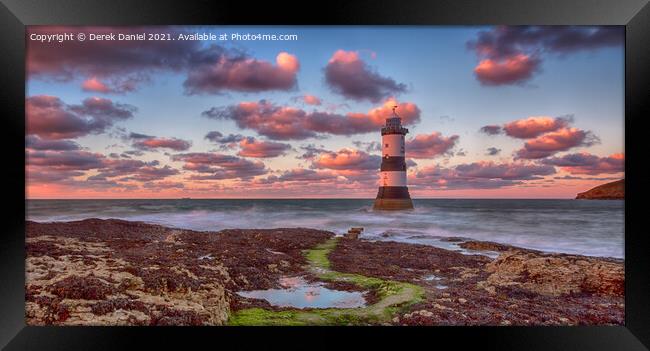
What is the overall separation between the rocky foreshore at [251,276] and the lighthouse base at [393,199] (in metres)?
0.94

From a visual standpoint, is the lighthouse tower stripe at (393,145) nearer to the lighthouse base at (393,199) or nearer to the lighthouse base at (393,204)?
the lighthouse base at (393,199)

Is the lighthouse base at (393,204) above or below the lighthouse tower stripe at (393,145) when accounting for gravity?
below

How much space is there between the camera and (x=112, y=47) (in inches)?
212

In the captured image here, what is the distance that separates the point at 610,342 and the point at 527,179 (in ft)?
8.95

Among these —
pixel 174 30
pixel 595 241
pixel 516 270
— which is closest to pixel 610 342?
pixel 516 270

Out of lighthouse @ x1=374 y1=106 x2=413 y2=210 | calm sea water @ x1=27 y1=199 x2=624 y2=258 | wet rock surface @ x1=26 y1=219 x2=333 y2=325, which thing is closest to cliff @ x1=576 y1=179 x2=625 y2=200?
calm sea water @ x1=27 y1=199 x2=624 y2=258

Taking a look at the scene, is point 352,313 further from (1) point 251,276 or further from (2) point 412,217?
(2) point 412,217

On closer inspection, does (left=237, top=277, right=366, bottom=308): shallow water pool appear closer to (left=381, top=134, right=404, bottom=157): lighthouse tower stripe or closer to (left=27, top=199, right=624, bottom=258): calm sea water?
(left=27, top=199, right=624, bottom=258): calm sea water

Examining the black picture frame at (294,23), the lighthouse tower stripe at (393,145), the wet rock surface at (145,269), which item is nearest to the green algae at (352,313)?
the black picture frame at (294,23)

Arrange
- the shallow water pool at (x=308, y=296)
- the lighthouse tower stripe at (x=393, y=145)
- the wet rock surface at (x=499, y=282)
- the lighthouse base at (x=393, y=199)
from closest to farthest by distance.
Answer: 1. the wet rock surface at (x=499, y=282)
2. the shallow water pool at (x=308, y=296)
3. the lighthouse tower stripe at (x=393, y=145)
4. the lighthouse base at (x=393, y=199)

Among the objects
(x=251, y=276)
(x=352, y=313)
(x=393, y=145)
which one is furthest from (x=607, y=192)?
(x=251, y=276)

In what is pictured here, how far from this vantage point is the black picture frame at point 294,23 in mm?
4207

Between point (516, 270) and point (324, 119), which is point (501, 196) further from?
point (324, 119)

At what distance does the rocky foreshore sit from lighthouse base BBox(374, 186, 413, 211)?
940 millimetres
